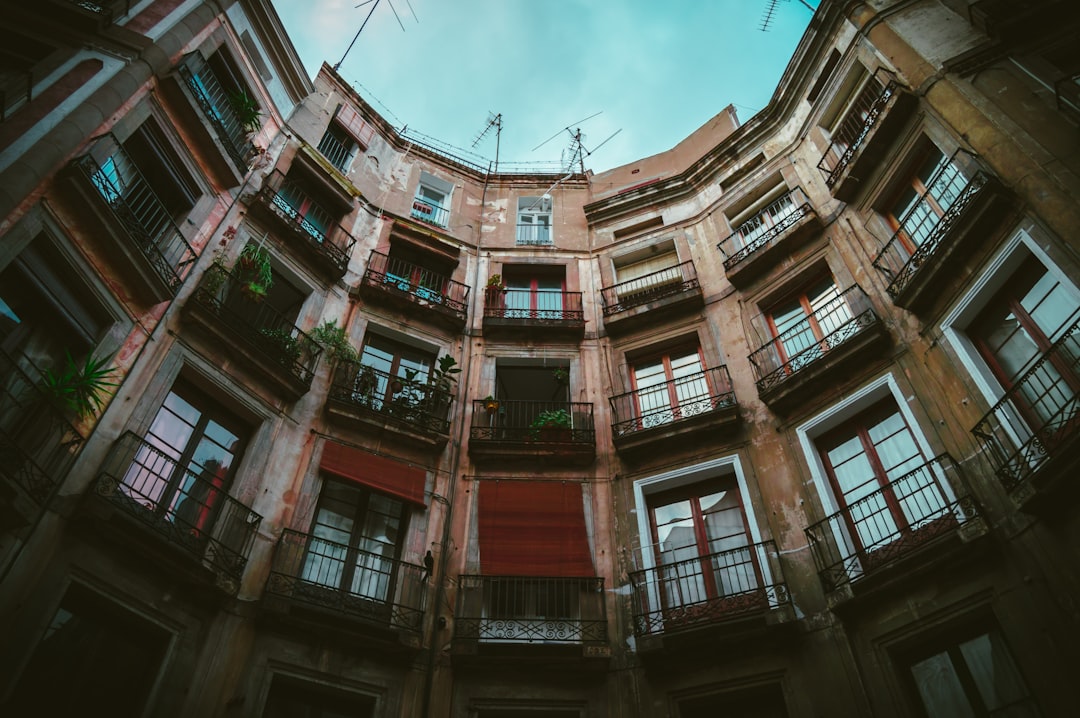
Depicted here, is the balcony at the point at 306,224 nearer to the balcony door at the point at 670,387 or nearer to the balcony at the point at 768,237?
the balcony door at the point at 670,387

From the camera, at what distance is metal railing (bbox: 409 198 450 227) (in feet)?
61.6

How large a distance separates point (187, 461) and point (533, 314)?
846 centimetres

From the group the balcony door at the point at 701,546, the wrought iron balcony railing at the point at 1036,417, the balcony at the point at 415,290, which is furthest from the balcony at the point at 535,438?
the wrought iron balcony railing at the point at 1036,417

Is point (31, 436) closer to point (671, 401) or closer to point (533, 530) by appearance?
point (533, 530)

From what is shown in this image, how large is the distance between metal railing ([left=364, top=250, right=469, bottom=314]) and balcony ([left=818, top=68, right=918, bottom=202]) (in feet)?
28.1

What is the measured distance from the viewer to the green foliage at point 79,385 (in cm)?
863

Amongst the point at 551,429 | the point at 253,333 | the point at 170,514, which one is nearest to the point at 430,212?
the point at 253,333

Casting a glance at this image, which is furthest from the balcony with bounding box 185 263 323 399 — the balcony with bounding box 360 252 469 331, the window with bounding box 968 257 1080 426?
the window with bounding box 968 257 1080 426

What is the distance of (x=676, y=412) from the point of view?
536 inches

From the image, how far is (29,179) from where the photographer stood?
347 inches

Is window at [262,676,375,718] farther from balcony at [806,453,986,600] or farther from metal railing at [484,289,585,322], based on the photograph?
metal railing at [484,289,585,322]

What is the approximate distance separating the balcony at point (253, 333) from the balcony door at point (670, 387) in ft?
22.0

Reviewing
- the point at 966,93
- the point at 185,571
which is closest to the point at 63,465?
the point at 185,571

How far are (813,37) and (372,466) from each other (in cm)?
1369
